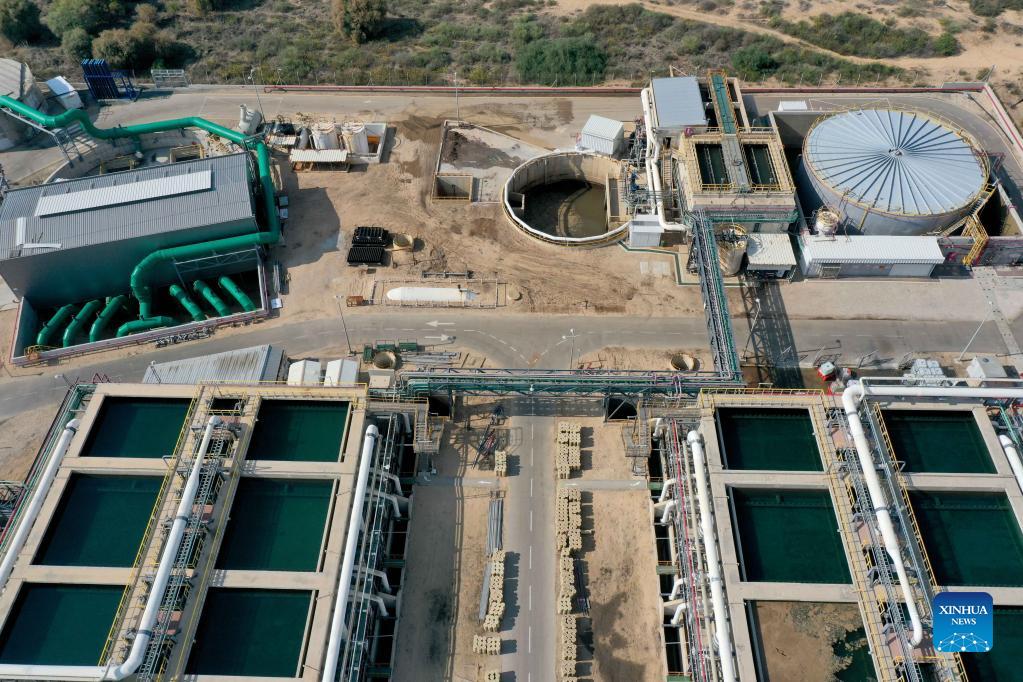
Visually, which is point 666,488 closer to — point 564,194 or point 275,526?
point 275,526

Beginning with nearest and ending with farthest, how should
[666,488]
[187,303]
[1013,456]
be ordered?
1. [1013,456]
2. [666,488]
3. [187,303]

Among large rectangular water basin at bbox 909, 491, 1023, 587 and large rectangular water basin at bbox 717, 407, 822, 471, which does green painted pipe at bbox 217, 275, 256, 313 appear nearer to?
large rectangular water basin at bbox 717, 407, 822, 471

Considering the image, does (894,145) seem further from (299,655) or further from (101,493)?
(101,493)

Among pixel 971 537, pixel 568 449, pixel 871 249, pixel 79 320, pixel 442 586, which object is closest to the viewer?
pixel 971 537

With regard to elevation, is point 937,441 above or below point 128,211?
below

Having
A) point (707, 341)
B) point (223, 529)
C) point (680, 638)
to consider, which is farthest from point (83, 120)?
point (680, 638)

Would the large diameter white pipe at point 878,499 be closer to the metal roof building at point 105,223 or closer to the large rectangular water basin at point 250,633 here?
the large rectangular water basin at point 250,633

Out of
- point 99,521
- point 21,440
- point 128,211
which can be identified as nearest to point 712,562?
point 99,521
